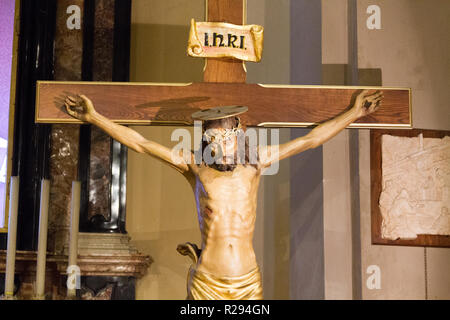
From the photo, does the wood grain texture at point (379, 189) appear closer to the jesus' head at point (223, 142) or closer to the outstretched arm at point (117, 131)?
the jesus' head at point (223, 142)

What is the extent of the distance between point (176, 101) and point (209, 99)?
0.15 metres

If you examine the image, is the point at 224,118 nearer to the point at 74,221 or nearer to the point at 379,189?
the point at 74,221

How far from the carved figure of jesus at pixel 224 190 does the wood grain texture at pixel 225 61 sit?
A: 0.76ft

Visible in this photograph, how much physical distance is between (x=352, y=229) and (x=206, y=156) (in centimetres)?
132

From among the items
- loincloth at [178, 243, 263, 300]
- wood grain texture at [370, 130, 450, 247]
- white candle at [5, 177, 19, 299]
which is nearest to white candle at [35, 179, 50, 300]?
white candle at [5, 177, 19, 299]

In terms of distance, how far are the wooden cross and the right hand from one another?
31 millimetres

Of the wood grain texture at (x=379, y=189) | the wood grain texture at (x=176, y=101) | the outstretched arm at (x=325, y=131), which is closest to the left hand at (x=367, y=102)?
the outstretched arm at (x=325, y=131)

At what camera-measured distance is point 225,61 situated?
9.89 feet

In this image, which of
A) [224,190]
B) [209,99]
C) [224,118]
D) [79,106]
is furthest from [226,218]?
[79,106]

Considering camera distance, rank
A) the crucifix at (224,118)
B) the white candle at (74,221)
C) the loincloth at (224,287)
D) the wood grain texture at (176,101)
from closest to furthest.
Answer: the loincloth at (224,287), the crucifix at (224,118), the wood grain texture at (176,101), the white candle at (74,221)

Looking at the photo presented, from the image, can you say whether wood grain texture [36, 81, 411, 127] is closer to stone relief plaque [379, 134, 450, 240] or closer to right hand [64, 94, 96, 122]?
right hand [64, 94, 96, 122]

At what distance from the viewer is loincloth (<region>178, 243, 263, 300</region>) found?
2768 millimetres

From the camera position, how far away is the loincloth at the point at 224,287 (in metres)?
2.77

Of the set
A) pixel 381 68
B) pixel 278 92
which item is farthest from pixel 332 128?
pixel 381 68
